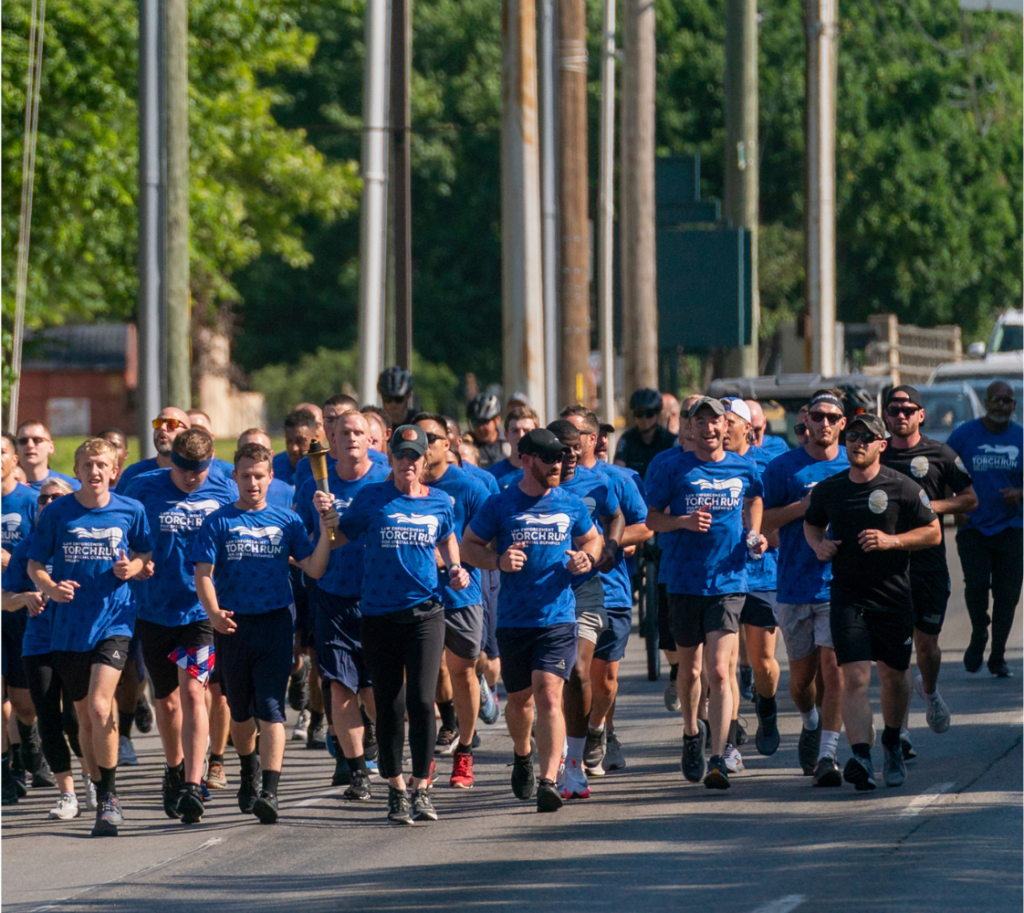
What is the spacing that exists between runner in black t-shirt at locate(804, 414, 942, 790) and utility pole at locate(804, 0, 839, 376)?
19752 millimetres

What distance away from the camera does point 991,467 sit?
524 inches

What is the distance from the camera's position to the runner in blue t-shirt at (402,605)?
9406 millimetres

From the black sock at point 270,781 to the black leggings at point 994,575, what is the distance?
220 inches

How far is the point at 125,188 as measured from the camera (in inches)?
1135

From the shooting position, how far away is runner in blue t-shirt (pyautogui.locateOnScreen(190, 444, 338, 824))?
9523 millimetres

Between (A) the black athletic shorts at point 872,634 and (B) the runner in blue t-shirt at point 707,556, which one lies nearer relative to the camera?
(A) the black athletic shorts at point 872,634

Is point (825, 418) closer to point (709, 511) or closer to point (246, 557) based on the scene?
point (709, 511)

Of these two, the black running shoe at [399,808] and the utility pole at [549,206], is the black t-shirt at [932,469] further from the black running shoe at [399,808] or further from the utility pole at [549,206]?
the utility pole at [549,206]

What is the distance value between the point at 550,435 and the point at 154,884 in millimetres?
2892

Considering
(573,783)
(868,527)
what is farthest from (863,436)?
(573,783)

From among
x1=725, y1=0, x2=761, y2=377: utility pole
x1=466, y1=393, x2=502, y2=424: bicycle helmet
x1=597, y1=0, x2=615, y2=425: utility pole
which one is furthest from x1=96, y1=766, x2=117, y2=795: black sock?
x1=597, y1=0, x2=615, y2=425: utility pole

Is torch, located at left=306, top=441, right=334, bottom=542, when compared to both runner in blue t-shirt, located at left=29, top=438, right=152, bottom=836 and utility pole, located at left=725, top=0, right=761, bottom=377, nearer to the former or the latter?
runner in blue t-shirt, located at left=29, top=438, right=152, bottom=836

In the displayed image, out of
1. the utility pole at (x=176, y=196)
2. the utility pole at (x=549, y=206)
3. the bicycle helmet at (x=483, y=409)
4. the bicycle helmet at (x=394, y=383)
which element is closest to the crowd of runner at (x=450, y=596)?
the bicycle helmet at (x=394, y=383)

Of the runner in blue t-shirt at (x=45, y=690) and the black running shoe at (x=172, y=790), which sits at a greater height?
the runner in blue t-shirt at (x=45, y=690)
